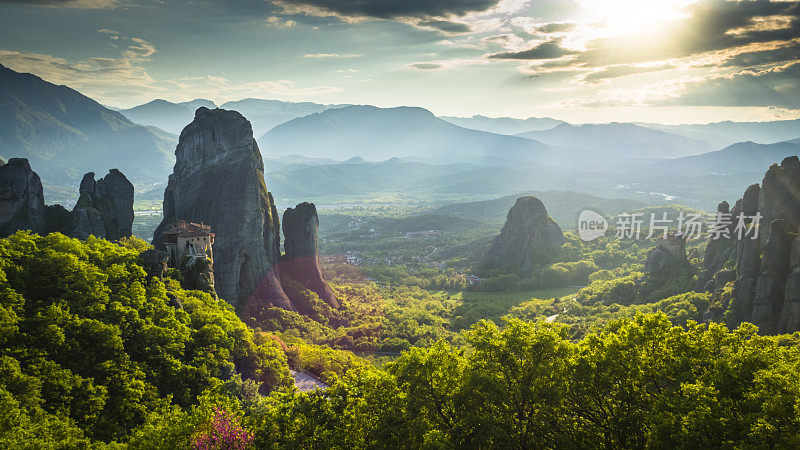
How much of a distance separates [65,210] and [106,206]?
5.97 m

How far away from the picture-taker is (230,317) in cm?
4419

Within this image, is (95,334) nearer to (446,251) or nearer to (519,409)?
(519,409)

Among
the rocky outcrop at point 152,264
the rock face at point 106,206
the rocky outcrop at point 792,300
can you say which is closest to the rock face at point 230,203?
the rock face at point 106,206

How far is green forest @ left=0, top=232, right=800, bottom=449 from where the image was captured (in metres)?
20.8

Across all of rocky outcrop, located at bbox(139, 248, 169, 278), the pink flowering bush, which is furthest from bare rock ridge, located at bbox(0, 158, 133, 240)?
the pink flowering bush

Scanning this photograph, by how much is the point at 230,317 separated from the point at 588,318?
69.5 meters

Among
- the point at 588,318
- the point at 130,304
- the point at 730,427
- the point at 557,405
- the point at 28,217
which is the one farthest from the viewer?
the point at 588,318

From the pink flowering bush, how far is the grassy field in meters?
73.4

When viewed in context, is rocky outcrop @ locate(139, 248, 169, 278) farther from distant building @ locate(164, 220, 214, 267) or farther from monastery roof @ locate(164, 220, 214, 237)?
monastery roof @ locate(164, 220, 214, 237)

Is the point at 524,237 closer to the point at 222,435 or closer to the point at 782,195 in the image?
the point at 782,195

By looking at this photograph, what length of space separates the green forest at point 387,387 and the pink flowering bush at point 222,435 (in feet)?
0.23

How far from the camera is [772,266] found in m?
57.9

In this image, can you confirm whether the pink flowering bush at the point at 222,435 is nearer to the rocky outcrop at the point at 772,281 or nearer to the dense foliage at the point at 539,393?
the dense foliage at the point at 539,393

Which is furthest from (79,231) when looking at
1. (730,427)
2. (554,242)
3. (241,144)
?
(554,242)
